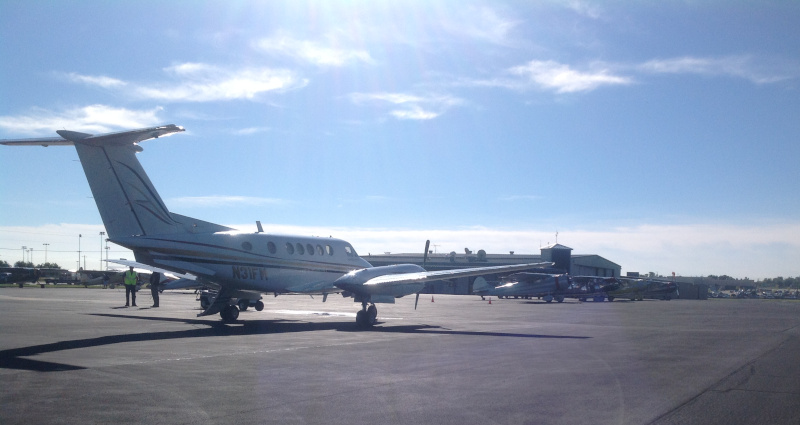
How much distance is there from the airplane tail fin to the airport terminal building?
52.6 meters

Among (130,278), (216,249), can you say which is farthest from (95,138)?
(130,278)

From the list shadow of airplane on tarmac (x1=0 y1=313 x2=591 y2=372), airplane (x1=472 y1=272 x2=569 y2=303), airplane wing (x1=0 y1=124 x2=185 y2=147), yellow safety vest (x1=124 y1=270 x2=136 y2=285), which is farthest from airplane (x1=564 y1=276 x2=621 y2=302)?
airplane wing (x1=0 y1=124 x2=185 y2=147)

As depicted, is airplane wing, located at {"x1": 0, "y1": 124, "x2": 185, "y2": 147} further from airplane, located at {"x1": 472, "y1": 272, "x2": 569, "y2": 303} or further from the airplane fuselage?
airplane, located at {"x1": 472, "y1": 272, "x2": 569, "y2": 303}

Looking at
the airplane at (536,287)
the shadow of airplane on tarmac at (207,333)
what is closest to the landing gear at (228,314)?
the shadow of airplane on tarmac at (207,333)

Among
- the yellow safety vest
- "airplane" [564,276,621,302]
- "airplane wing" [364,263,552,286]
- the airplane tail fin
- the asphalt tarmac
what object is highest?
the airplane tail fin

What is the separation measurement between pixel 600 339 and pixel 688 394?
28.6 feet

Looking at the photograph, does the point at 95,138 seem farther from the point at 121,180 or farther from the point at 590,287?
the point at 590,287

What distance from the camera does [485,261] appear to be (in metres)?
84.8

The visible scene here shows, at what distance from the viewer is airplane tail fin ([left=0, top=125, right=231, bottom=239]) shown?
16.9 metres

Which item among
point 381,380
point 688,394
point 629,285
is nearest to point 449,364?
point 381,380

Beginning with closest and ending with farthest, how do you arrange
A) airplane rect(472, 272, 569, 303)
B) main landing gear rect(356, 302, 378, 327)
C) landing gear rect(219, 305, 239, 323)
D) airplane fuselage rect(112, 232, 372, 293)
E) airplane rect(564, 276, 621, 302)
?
airplane fuselage rect(112, 232, 372, 293) < main landing gear rect(356, 302, 378, 327) < landing gear rect(219, 305, 239, 323) < airplane rect(472, 272, 569, 303) < airplane rect(564, 276, 621, 302)

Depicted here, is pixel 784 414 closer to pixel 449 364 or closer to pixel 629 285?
pixel 449 364

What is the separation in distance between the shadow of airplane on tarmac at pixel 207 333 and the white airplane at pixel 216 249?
1.21 m

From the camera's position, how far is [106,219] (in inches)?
714
